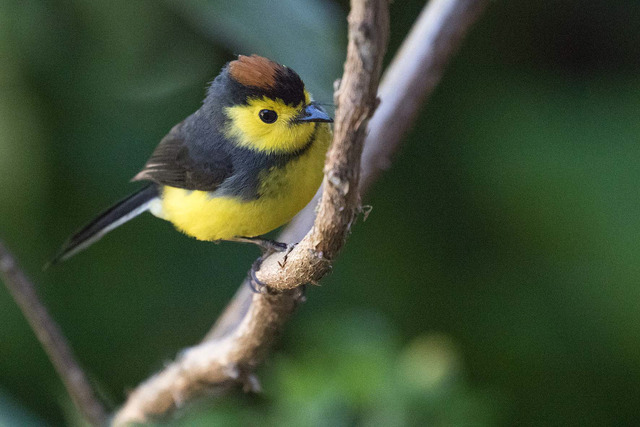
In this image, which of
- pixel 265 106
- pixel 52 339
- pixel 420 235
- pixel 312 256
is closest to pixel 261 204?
pixel 265 106

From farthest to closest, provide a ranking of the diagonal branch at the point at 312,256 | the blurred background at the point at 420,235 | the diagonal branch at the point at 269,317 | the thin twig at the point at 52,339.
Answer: the blurred background at the point at 420,235, the thin twig at the point at 52,339, the diagonal branch at the point at 269,317, the diagonal branch at the point at 312,256

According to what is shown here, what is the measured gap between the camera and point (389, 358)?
1896 mm

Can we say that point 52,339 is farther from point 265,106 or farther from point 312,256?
point 312,256

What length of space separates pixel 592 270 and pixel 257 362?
135cm

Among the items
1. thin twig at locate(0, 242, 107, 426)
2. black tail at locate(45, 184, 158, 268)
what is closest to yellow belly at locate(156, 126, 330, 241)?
black tail at locate(45, 184, 158, 268)

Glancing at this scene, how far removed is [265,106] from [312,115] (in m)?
0.10

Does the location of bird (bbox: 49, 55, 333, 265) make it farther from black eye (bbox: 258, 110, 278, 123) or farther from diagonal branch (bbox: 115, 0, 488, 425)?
diagonal branch (bbox: 115, 0, 488, 425)

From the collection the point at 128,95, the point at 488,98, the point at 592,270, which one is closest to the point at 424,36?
the point at 488,98

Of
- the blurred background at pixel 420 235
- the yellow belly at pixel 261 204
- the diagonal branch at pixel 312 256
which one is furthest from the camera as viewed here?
the blurred background at pixel 420 235

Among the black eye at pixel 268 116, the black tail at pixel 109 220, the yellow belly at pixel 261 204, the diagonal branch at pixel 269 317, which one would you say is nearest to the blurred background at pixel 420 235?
the diagonal branch at pixel 269 317

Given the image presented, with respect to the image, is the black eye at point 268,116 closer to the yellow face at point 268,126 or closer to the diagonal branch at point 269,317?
the yellow face at point 268,126

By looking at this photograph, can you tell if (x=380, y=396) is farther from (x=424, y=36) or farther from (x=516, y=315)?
(x=424, y=36)

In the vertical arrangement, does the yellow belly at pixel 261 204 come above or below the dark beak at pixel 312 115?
below

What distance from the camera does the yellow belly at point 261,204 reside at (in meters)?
1.41
